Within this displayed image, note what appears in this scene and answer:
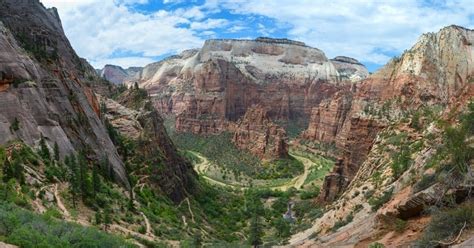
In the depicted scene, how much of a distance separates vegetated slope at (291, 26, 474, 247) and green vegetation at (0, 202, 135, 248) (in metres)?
13.6

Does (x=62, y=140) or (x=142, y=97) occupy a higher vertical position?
(x=142, y=97)

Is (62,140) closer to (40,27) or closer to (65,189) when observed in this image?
(65,189)

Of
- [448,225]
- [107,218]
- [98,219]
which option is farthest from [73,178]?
[448,225]

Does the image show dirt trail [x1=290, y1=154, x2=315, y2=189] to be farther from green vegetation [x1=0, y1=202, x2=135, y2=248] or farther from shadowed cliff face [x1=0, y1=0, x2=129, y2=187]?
green vegetation [x1=0, y1=202, x2=135, y2=248]

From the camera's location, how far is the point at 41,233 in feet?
64.7

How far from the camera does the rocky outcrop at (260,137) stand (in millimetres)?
118262

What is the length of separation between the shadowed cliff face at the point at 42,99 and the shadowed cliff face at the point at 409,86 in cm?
2857

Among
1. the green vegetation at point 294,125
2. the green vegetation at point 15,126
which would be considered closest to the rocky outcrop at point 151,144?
the green vegetation at point 15,126

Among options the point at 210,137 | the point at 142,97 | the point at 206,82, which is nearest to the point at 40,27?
the point at 142,97

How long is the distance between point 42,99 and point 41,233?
80.1ft

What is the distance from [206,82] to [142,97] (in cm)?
11053

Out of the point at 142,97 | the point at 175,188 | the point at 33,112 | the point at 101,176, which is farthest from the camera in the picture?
the point at 142,97

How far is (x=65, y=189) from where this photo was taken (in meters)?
34.7

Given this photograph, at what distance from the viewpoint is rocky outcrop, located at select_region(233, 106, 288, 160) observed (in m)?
118
